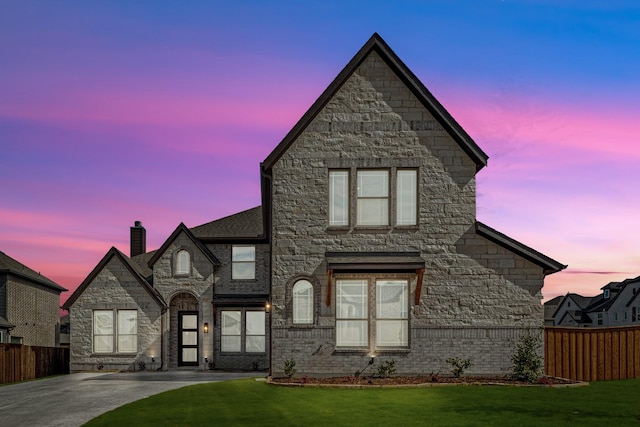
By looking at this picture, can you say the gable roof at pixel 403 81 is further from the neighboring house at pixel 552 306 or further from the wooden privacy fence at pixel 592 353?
the neighboring house at pixel 552 306

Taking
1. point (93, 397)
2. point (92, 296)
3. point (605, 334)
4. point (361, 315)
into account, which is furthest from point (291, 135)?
point (92, 296)

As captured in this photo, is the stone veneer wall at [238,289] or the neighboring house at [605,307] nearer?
the stone veneer wall at [238,289]

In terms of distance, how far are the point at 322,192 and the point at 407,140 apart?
11.6 ft

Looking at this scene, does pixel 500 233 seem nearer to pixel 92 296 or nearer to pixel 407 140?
pixel 407 140

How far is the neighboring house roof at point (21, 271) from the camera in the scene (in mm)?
48938

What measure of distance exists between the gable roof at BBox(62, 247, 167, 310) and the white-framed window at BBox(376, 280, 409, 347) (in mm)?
15127

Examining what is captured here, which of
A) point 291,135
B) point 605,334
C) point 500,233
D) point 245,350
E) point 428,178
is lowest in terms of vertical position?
point 245,350

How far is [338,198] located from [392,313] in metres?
4.48

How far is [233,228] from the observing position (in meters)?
37.5

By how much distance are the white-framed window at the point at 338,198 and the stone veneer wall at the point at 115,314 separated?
1481 centimetres

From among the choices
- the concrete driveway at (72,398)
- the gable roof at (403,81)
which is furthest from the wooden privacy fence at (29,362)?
the gable roof at (403,81)

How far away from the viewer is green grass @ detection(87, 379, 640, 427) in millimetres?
15898

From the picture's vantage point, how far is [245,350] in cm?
3638

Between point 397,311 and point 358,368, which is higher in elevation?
point 397,311
